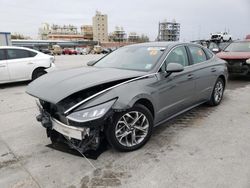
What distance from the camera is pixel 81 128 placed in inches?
101

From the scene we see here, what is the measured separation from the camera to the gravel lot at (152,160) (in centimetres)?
244

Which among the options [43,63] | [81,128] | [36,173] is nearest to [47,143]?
[36,173]

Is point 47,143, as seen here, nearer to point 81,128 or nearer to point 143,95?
point 81,128

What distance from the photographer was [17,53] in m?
7.68

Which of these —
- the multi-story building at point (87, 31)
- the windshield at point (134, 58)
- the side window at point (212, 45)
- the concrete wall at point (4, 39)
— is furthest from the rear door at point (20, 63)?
the multi-story building at point (87, 31)

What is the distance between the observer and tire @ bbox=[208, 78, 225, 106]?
4.90 m

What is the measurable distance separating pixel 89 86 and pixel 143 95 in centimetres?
75

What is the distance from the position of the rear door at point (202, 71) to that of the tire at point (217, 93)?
8.9 inches

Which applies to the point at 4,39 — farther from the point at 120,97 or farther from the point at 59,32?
the point at 59,32

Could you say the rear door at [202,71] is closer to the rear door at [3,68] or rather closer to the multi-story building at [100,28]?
the rear door at [3,68]

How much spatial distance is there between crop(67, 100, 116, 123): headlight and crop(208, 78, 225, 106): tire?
3.13 meters

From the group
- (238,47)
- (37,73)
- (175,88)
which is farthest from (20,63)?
(238,47)

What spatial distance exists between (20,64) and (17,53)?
434mm

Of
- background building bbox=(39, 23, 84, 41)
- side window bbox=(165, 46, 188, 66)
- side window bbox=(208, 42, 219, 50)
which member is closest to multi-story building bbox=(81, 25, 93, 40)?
background building bbox=(39, 23, 84, 41)
